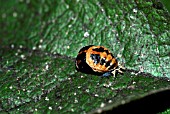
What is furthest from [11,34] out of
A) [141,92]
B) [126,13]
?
[141,92]

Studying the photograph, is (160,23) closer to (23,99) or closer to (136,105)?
(136,105)

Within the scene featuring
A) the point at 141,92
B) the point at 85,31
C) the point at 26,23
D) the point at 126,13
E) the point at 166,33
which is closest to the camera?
the point at 141,92

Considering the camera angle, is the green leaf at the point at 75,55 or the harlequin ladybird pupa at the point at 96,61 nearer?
the green leaf at the point at 75,55

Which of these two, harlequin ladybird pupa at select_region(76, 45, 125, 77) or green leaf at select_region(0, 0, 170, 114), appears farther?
harlequin ladybird pupa at select_region(76, 45, 125, 77)
